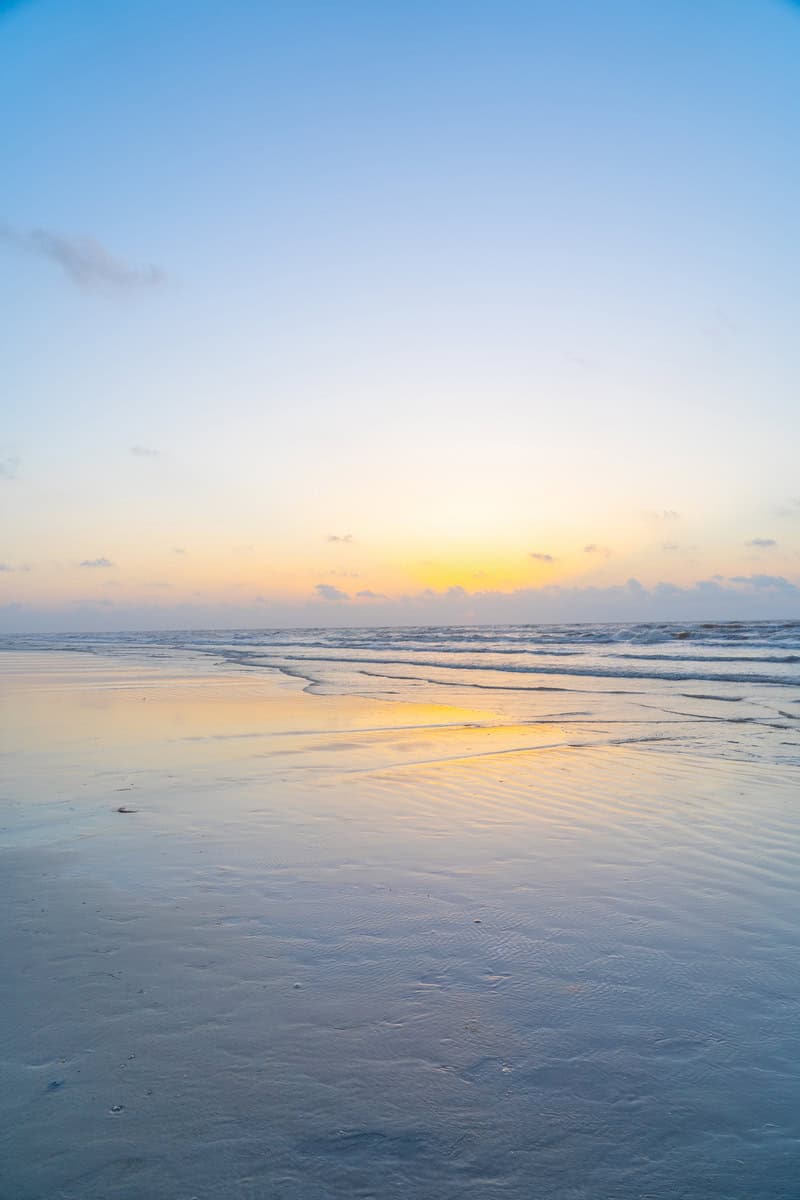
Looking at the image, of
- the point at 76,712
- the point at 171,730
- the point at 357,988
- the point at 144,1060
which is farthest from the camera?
the point at 76,712

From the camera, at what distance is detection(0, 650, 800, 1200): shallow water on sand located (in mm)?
2084

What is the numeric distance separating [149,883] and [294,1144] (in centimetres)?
250

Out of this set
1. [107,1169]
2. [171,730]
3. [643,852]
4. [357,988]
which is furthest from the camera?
[171,730]

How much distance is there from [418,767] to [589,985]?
5009mm

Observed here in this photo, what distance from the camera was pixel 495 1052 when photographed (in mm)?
2574

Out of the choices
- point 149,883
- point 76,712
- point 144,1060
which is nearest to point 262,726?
point 76,712

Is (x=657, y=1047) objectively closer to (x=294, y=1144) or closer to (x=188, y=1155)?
(x=294, y=1144)

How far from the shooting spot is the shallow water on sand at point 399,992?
6.84 feet

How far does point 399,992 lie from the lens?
Answer: 9.86 ft

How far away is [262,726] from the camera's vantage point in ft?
36.2

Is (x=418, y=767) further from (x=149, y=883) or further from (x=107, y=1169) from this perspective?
(x=107, y=1169)

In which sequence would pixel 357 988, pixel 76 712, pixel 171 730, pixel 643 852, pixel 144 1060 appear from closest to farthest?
pixel 144 1060, pixel 357 988, pixel 643 852, pixel 171 730, pixel 76 712

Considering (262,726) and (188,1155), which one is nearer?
(188,1155)

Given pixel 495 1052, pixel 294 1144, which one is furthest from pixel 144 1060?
pixel 495 1052
